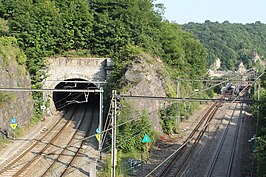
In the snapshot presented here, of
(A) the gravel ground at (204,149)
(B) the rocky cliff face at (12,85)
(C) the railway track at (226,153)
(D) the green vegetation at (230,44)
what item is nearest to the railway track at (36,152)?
(B) the rocky cliff face at (12,85)

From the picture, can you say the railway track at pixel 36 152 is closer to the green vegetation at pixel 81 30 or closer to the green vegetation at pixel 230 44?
the green vegetation at pixel 81 30

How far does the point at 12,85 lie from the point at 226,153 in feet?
47.5

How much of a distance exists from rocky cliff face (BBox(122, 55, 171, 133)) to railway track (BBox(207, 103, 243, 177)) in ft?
14.0

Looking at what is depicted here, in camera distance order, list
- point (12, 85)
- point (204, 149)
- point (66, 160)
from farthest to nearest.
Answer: point (12, 85), point (204, 149), point (66, 160)

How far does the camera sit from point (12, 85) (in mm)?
24047

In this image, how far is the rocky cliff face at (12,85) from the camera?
22.0 m

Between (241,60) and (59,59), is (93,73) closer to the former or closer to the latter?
(59,59)

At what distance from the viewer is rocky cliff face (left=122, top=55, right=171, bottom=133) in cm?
2229

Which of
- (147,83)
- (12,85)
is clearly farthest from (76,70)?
(147,83)

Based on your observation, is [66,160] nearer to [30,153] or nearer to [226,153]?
[30,153]

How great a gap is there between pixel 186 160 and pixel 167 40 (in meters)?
16.1

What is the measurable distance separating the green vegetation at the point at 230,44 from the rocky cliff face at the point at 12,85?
87.6 meters

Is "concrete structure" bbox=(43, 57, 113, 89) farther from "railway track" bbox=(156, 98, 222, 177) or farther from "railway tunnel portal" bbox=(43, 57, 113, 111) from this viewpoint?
"railway track" bbox=(156, 98, 222, 177)

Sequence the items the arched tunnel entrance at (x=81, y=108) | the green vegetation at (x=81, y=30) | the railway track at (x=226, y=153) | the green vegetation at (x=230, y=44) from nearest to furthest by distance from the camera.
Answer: the railway track at (x=226, y=153) < the arched tunnel entrance at (x=81, y=108) < the green vegetation at (x=81, y=30) < the green vegetation at (x=230, y=44)
